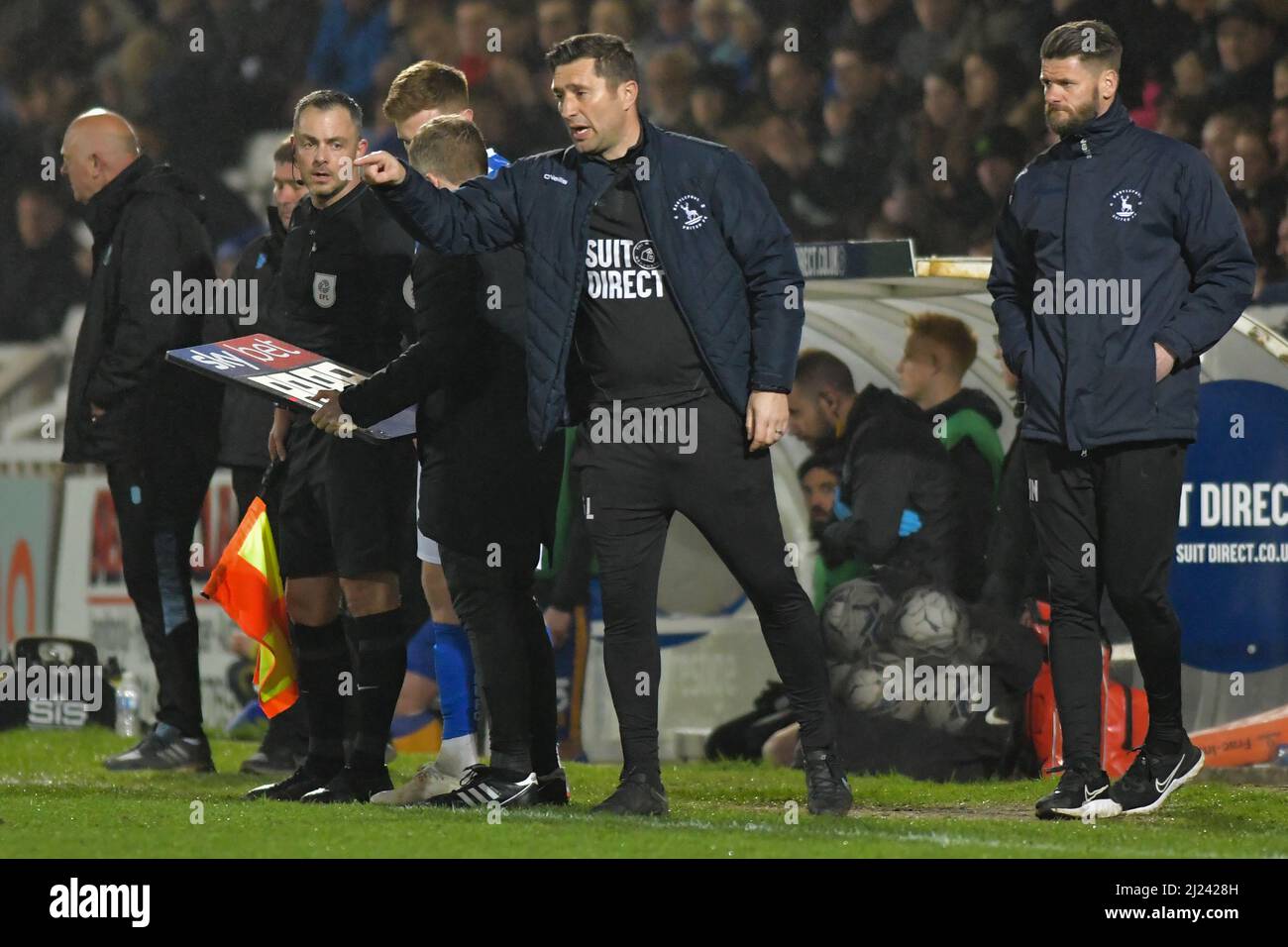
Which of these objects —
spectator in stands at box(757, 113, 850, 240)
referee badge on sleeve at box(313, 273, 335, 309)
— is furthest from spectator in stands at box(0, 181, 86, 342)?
referee badge on sleeve at box(313, 273, 335, 309)

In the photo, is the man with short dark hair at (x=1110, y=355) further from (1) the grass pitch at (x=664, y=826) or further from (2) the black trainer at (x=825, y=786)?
(2) the black trainer at (x=825, y=786)

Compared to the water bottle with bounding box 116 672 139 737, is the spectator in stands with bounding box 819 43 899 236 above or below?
above

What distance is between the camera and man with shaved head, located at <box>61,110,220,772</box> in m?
6.75

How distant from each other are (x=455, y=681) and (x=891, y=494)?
1.87 meters

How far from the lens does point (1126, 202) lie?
16.1 feet

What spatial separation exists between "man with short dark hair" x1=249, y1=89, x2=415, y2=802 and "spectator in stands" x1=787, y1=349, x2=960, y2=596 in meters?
1.79

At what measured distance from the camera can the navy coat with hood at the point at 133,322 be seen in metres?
6.77

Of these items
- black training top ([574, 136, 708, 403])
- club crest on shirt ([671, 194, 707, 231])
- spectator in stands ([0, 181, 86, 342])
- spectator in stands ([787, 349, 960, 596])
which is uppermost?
spectator in stands ([0, 181, 86, 342])

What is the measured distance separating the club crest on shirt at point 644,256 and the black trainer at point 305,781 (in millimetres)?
1710

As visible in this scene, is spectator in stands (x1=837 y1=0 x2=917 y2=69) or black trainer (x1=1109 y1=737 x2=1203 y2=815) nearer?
black trainer (x1=1109 y1=737 x2=1203 y2=815)

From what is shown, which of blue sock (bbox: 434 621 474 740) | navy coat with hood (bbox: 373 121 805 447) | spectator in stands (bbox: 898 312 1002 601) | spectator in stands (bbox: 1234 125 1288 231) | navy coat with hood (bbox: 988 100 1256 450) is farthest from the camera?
spectator in stands (bbox: 1234 125 1288 231)

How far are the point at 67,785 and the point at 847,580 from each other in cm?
265

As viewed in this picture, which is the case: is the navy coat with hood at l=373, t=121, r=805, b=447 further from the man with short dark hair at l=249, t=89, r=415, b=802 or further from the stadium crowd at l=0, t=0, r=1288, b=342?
the stadium crowd at l=0, t=0, r=1288, b=342

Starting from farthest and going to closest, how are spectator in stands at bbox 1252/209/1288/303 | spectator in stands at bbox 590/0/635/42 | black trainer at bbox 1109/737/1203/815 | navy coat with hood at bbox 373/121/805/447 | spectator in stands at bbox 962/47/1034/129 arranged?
spectator in stands at bbox 590/0/635/42 < spectator in stands at bbox 962/47/1034/129 < spectator in stands at bbox 1252/209/1288/303 < black trainer at bbox 1109/737/1203/815 < navy coat with hood at bbox 373/121/805/447
